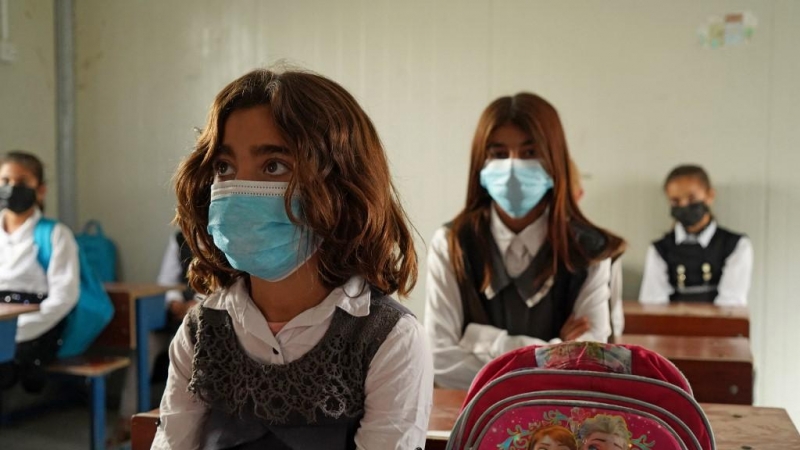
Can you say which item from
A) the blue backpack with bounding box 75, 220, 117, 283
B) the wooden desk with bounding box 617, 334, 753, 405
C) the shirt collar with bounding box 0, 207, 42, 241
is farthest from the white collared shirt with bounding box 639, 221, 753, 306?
the blue backpack with bounding box 75, 220, 117, 283

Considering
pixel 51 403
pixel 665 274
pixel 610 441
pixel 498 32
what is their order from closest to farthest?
pixel 610 441, pixel 665 274, pixel 498 32, pixel 51 403

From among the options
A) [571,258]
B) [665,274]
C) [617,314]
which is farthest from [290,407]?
[665,274]

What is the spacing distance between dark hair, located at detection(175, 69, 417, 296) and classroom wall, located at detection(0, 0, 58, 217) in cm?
400

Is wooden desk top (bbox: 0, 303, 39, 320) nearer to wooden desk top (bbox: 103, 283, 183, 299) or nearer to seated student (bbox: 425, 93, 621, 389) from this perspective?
wooden desk top (bbox: 103, 283, 183, 299)

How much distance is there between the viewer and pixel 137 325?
4.29 meters

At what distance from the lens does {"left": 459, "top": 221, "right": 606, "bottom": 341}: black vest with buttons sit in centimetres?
220

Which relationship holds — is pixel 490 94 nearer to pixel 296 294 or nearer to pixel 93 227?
pixel 93 227

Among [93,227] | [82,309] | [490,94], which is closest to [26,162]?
[82,309]

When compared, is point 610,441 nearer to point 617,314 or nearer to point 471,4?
point 617,314

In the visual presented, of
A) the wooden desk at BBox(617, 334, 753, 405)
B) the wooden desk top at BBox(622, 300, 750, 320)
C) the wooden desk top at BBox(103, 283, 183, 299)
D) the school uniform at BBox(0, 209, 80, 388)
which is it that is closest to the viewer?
the wooden desk at BBox(617, 334, 753, 405)

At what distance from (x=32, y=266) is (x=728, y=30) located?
3996mm

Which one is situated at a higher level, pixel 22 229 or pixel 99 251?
pixel 22 229

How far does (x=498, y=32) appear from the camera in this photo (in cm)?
453

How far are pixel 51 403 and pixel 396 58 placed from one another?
3.14 m
